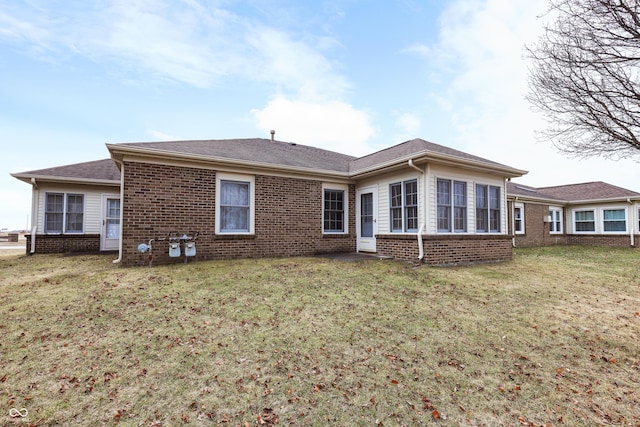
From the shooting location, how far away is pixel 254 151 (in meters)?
10.8

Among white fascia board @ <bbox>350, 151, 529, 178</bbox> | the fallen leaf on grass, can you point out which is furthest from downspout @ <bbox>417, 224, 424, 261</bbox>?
the fallen leaf on grass

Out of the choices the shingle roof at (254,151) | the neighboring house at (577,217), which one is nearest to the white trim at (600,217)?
the neighboring house at (577,217)

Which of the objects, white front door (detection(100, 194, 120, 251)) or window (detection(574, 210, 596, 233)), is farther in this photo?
window (detection(574, 210, 596, 233))

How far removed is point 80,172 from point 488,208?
51.5ft

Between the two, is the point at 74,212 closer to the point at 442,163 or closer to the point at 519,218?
the point at 442,163

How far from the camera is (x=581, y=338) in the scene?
397cm

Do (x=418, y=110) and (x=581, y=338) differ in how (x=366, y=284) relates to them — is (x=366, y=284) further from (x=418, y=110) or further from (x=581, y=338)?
(x=418, y=110)

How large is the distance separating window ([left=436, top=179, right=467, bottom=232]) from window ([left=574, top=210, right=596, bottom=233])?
15106mm

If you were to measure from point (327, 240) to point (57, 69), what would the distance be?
1084 centimetres

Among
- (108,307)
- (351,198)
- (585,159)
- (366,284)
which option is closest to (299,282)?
(366,284)

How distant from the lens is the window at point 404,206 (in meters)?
9.00

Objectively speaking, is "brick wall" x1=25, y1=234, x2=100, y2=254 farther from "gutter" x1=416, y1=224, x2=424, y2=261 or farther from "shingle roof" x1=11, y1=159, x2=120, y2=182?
"gutter" x1=416, y1=224, x2=424, y2=261

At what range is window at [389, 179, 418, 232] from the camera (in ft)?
29.5

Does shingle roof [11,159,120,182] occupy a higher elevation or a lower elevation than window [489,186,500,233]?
higher
